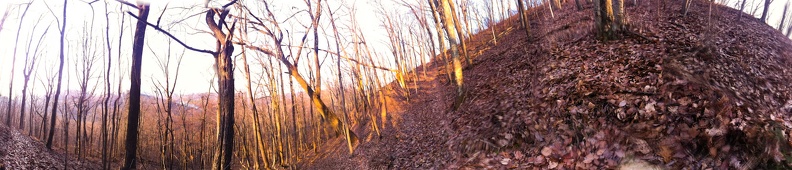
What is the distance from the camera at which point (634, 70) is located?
244 inches

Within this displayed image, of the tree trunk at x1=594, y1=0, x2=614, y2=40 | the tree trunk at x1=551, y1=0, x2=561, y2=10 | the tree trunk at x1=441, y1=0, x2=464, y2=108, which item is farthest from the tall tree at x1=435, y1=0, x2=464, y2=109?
the tree trunk at x1=551, y1=0, x2=561, y2=10

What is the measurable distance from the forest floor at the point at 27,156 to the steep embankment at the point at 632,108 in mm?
8851

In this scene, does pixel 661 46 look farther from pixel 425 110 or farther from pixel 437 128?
pixel 425 110

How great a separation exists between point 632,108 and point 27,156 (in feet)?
49.6

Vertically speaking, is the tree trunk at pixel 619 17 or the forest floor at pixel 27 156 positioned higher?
the tree trunk at pixel 619 17

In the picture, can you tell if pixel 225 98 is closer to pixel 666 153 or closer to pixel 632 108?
pixel 632 108

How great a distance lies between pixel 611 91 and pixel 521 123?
1434mm

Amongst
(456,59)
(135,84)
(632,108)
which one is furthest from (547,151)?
(135,84)

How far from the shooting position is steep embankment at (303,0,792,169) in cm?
413

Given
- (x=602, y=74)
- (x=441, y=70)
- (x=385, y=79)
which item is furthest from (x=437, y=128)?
(x=385, y=79)

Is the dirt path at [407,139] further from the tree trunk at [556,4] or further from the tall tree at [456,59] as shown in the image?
Answer: the tree trunk at [556,4]

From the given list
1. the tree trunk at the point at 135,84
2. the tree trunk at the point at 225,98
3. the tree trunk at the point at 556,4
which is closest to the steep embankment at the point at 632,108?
the tree trunk at the point at 225,98

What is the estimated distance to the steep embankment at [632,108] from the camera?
4.13m

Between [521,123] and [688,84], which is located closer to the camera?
[688,84]
